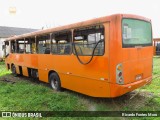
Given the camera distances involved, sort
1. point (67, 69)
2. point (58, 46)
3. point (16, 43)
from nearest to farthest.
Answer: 1. point (67, 69)
2. point (58, 46)
3. point (16, 43)

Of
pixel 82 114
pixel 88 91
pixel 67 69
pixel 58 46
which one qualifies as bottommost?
pixel 82 114

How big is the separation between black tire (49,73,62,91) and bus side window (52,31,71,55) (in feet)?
3.45

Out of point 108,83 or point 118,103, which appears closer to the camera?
point 108,83

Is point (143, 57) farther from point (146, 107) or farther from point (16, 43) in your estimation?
point (16, 43)

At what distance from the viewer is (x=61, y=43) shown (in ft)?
27.3

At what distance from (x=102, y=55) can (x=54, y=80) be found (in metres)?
3.65

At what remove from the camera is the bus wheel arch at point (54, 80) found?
348 inches

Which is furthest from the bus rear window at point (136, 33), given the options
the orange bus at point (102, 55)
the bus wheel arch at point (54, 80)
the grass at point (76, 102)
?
the bus wheel arch at point (54, 80)

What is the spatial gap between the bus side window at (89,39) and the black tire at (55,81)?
6.84 ft

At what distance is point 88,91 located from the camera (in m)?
6.95

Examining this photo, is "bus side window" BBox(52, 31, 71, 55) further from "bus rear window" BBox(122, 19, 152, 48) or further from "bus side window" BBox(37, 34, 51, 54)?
"bus rear window" BBox(122, 19, 152, 48)

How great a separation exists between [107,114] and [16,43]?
346 inches

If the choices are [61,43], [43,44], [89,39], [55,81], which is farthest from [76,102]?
[43,44]

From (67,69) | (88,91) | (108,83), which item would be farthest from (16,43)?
(108,83)
